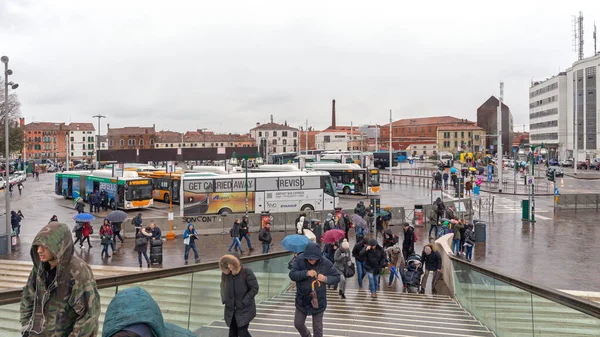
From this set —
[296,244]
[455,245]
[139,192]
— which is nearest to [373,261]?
[296,244]

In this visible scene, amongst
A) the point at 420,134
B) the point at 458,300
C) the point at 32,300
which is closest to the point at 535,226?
the point at 458,300

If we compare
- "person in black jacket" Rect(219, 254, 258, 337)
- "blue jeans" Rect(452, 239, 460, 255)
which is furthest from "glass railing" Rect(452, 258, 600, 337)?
"blue jeans" Rect(452, 239, 460, 255)

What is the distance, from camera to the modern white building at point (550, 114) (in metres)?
98.4

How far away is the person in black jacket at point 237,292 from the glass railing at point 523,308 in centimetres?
338

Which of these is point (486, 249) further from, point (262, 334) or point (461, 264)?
point (262, 334)

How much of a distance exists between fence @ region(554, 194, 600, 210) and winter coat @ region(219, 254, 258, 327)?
102 ft

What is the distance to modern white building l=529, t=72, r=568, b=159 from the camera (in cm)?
9838

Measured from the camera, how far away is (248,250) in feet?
70.0

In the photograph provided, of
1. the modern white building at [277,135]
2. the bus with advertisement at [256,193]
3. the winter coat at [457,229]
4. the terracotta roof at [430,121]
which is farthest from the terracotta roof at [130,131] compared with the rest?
the winter coat at [457,229]

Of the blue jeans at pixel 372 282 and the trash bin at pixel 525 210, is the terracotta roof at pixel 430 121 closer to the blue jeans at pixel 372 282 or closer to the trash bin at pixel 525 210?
the trash bin at pixel 525 210

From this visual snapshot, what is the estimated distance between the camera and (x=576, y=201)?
3294 cm

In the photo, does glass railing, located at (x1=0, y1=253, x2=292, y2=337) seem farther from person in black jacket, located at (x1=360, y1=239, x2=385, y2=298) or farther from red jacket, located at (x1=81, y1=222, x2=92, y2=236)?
red jacket, located at (x1=81, y1=222, x2=92, y2=236)

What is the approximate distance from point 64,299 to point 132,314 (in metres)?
1.36

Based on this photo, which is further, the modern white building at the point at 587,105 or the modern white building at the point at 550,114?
the modern white building at the point at 550,114
